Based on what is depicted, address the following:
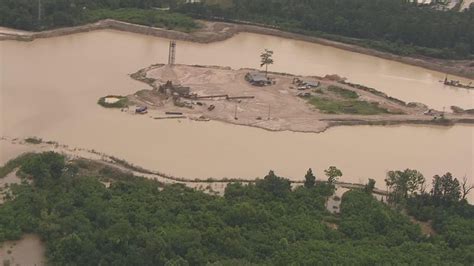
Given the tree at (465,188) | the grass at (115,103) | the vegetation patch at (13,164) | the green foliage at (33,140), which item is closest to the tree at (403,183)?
the tree at (465,188)

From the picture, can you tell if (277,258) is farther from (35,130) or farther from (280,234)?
(35,130)

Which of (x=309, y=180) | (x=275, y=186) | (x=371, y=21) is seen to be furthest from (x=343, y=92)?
(x=275, y=186)

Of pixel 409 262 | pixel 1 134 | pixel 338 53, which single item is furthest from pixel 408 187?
pixel 338 53

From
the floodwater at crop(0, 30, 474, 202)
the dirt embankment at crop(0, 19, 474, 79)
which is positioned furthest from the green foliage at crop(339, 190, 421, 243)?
the dirt embankment at crop(0, 19, 474, 79)

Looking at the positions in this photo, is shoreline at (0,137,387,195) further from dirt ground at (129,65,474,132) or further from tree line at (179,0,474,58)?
tree line at (179,0,474,58)

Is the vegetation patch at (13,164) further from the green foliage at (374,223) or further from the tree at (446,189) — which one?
the tree at (446,189)
